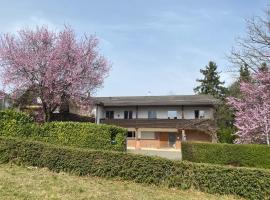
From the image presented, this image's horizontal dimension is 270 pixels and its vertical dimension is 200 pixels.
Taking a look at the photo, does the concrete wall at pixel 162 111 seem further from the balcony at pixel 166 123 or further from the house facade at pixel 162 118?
the balcony at pixel 166 123

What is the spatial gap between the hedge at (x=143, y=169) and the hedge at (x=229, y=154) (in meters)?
11.5

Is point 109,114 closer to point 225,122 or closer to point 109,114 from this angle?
point 109,114

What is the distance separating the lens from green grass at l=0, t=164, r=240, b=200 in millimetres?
9859

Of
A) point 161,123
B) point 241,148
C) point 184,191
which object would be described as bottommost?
point 184,191

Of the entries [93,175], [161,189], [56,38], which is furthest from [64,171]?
[56,38]

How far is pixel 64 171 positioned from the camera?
1411cm

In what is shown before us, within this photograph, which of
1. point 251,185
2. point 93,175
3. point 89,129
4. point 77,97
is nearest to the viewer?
point 251,185

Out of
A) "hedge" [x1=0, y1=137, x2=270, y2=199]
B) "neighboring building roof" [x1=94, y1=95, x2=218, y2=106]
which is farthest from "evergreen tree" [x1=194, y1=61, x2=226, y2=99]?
"hedge" [x1=0, y1=137, x2=270, y2=199]

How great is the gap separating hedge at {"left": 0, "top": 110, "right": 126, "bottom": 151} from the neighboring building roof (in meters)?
22.0

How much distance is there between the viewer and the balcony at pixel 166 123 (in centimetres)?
4609

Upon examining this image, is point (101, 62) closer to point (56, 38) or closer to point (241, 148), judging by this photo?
point (56, 38)

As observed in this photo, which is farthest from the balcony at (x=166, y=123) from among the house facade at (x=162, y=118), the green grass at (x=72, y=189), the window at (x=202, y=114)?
the green grass at (x=72, y=189)

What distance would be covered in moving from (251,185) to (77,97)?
2082 cm

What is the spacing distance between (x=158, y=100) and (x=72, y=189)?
133 feet
